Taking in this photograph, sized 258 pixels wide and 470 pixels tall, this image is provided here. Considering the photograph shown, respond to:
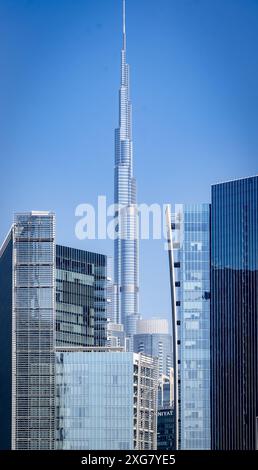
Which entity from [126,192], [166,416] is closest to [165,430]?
[166,416]

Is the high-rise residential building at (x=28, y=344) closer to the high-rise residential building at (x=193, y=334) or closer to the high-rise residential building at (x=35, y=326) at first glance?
the high-rise residential building at (x=35, y=326)

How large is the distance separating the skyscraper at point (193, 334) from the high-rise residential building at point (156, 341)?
0.34 m

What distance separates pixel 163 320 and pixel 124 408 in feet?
12.8

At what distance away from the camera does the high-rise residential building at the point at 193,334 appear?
1575cm

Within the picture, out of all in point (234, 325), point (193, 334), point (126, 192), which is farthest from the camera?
point (193, 334)

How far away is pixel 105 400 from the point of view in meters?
16.7

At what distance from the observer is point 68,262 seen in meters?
15.5

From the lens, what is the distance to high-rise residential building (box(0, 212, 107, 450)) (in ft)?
53.3

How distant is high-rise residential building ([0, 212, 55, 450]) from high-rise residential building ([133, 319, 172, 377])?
6.05 ft

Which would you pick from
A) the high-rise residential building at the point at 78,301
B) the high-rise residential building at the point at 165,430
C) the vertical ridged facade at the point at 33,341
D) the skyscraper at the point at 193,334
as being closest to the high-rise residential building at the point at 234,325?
the skyscraper at the point at 193,334

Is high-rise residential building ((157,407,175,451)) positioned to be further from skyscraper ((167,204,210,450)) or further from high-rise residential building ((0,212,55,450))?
high-rise residential building ((0,212,55,450))

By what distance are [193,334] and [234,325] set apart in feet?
2.09

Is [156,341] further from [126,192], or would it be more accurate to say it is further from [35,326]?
[126,192]
